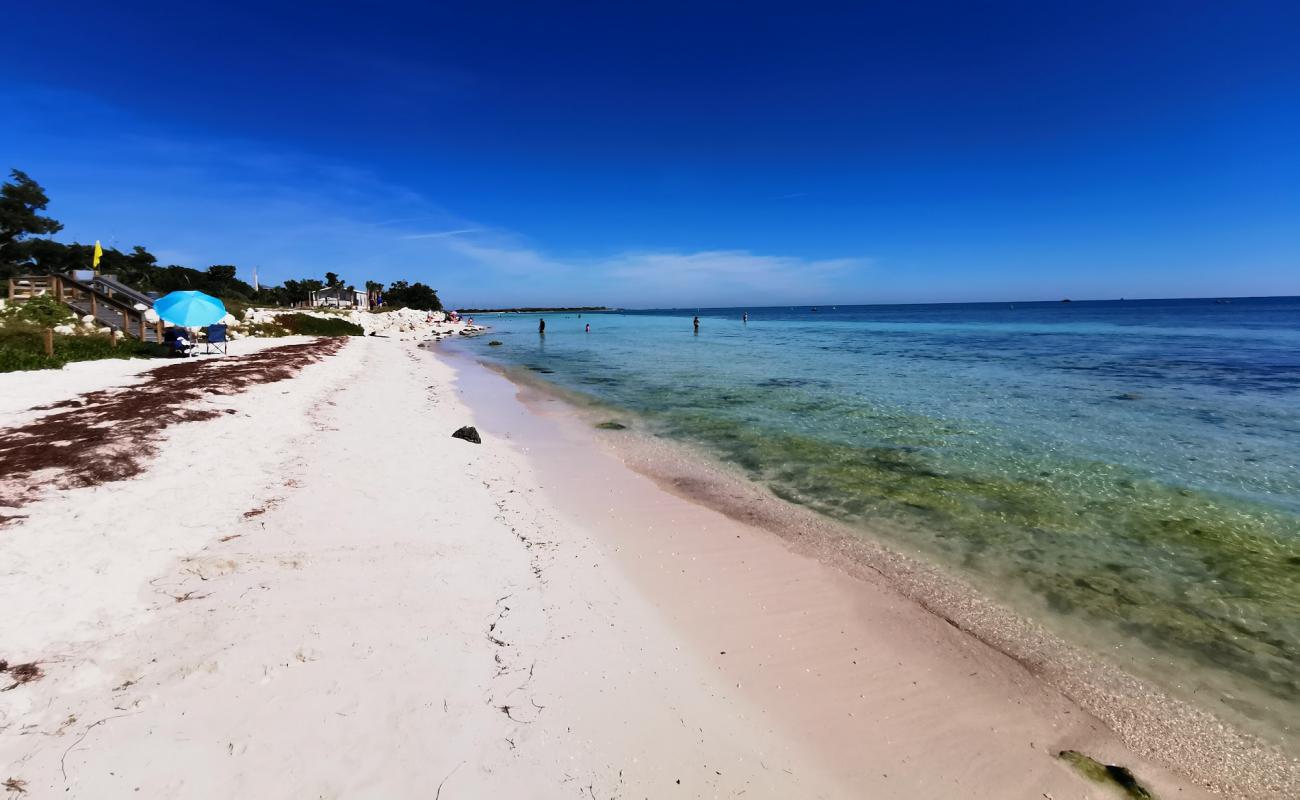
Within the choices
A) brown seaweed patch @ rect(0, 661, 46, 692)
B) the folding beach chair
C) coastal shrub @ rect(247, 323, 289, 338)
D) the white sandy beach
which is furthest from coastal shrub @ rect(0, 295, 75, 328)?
brown seaweed patch @ rect(0, 661, 46, 692)

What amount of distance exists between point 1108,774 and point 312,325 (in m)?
52.3

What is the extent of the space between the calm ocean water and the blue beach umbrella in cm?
1439

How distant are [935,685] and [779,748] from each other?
199cm

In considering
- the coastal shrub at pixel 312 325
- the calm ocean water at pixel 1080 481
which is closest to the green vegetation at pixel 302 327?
the coastal shrub at pixel 312 325

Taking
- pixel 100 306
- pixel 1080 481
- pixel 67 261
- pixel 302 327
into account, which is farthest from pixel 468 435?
pixel 67 261

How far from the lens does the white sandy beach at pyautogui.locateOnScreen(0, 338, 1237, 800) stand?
3609mm

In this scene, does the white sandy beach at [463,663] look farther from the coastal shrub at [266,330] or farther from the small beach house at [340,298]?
the small beach house at [340,298]

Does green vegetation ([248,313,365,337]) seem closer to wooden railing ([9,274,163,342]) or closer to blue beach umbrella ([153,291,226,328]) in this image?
wooden railing ([9,274,163,342])

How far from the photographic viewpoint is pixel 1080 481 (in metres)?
11.0

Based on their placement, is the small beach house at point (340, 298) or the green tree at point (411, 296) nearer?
the small beach house at point (340, 298)

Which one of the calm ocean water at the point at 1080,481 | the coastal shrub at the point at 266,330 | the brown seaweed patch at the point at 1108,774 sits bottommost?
the brown seaweed patch at the point at 1108,774

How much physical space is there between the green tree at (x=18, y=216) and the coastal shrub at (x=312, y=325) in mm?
29632

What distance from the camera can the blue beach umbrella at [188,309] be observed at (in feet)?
63.0

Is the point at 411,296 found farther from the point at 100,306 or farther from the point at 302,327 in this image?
the point at 100,306
